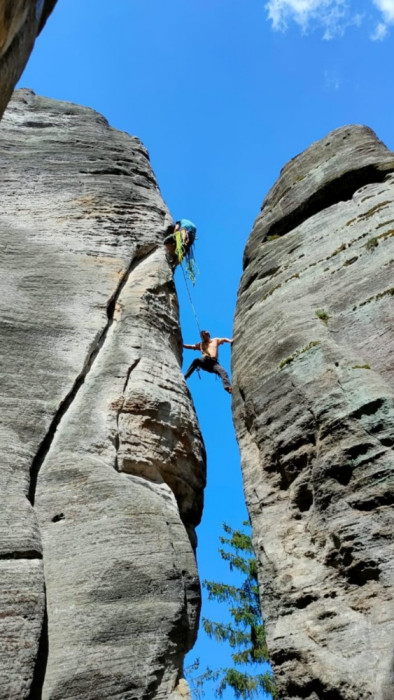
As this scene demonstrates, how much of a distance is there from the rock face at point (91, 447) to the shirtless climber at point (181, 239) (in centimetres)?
27

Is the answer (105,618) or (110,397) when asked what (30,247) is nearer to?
(110,397)

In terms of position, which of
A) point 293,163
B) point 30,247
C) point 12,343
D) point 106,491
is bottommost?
point 106,491

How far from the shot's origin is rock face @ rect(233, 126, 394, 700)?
5.82 m

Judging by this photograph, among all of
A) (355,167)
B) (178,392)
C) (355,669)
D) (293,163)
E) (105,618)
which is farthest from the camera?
(293,163)

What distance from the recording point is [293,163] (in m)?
13.1

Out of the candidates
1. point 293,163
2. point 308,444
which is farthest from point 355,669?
point 293,163

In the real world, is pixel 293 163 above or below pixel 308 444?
above

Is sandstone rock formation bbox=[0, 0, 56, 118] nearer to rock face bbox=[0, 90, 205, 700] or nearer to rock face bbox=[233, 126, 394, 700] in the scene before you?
rock face bbox=[0, 90, 205, 700]

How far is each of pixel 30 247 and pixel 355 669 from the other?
6930 millimetres

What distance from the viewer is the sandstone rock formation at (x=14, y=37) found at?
17.0ft

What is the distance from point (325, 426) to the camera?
7121mm

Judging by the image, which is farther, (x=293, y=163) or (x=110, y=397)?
(x=293, y=163)

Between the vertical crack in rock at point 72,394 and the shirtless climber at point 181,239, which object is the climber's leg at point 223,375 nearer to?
the shirtless climber at point 181,239

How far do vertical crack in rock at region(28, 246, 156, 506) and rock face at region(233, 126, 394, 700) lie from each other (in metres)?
1.75
